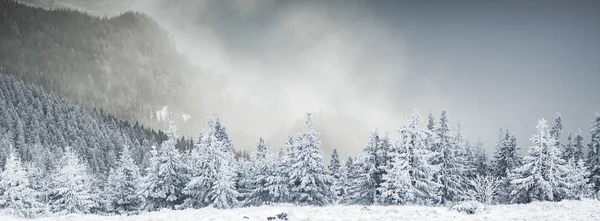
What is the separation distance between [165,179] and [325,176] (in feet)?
55.9

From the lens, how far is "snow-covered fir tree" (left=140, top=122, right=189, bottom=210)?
42.7 m

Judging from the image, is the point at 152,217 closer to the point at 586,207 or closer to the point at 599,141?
the point at 586,207

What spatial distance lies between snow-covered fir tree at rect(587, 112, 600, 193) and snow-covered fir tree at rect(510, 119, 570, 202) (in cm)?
1802

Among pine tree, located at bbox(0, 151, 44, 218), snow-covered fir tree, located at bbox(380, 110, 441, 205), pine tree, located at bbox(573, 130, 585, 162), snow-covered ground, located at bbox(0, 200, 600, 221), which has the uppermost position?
pine tree, located at bbox(573, 130, 585, 162)

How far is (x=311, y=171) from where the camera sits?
1630 inches

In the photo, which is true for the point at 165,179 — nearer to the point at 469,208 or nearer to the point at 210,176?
the point at 210,176

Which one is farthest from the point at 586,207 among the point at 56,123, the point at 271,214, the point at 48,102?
the point at 48,102

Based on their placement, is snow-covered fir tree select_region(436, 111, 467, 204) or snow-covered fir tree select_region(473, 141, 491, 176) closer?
snow-covered fir tree select_region(436, 111, 467, 204)

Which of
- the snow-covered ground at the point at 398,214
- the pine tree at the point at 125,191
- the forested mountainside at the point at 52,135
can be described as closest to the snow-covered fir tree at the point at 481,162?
the snow-covered ground at the point at 398,214

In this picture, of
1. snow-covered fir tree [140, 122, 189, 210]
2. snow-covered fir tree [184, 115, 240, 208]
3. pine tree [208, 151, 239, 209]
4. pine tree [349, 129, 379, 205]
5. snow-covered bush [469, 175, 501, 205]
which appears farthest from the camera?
snow-covered fir tree [140, 122, 189, 210]

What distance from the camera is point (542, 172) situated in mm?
38344

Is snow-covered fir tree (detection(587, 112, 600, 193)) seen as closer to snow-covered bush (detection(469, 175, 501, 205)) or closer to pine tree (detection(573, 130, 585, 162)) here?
pine tree (detection(573, 130, 585, 162))

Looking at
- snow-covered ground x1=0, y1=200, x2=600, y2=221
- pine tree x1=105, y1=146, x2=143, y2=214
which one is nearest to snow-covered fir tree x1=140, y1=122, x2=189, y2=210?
pine tree x1=105, y1=146, x2=143, y2=214

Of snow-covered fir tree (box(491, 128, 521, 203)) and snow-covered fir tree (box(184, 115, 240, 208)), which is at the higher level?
snow-covered fir tree (box(491, 128, 521, 203))
